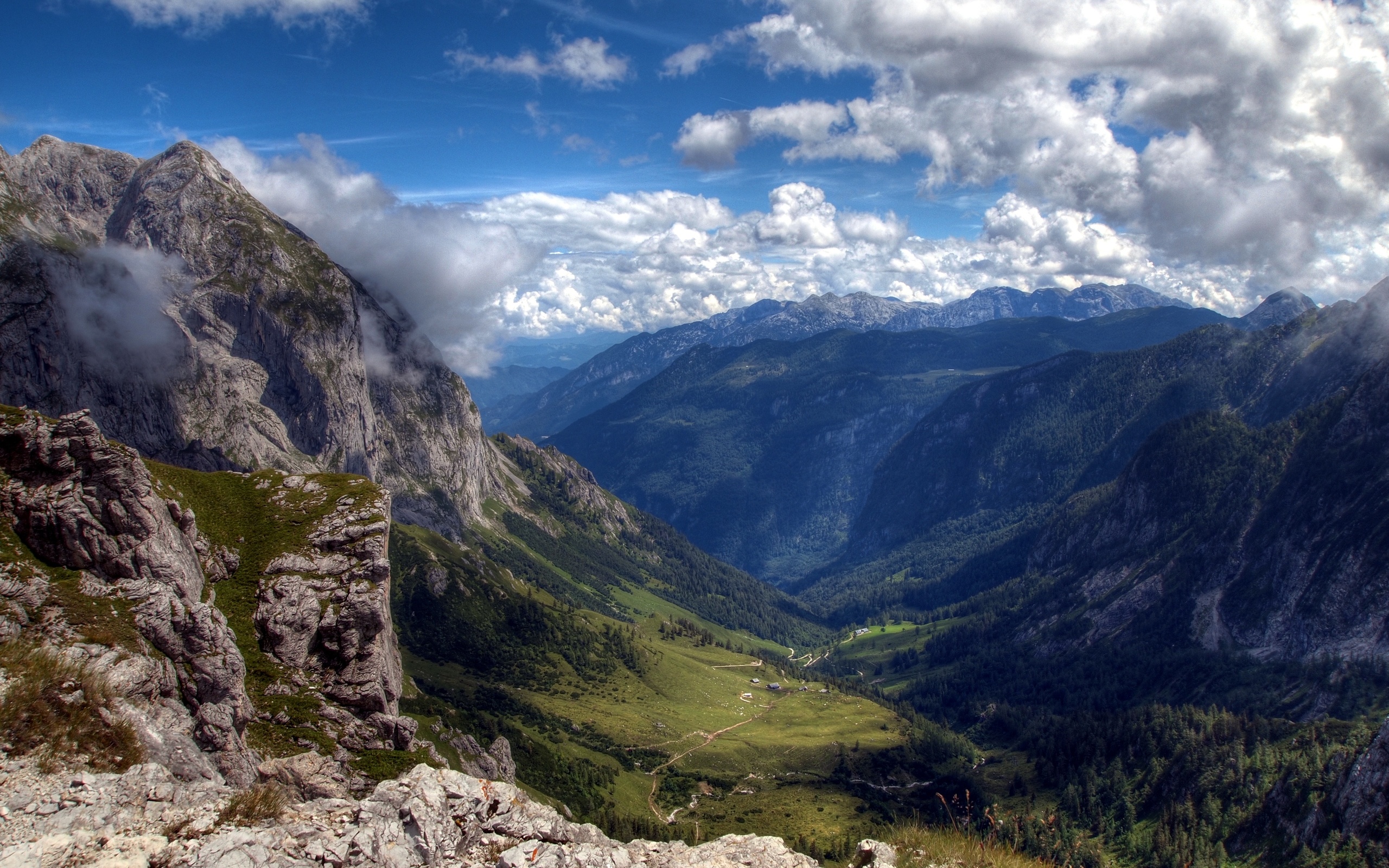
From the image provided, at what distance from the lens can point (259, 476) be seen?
89.0 m

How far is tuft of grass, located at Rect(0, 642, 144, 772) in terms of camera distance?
87.4 ft

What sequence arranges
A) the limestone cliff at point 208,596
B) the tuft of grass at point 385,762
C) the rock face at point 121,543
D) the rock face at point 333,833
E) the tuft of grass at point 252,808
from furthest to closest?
the tuft of grass at point 385,762
the rock face at point 121,543
the limestone cliff at point 208,596
the tuft of grass at point 252,808
the rock face at point 333,833

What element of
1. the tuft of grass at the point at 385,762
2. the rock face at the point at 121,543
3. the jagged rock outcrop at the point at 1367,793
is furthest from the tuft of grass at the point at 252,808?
the jagged rock outcrop at the point at 1367,793

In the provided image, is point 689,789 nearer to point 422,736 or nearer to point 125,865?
point 422,736

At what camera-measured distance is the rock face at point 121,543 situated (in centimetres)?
4759

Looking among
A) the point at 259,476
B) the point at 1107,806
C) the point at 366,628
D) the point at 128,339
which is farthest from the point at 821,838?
the point at 128,339

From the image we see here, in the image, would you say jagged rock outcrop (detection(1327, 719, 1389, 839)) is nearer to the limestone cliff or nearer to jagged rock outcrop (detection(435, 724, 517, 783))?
jagged rock outcrop (detection(435, 724, 517, 783))

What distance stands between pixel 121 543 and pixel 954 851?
57.2 metres

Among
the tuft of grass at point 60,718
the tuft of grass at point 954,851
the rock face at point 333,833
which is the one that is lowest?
the tuft of grass at point 954,851

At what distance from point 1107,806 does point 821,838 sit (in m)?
87.6

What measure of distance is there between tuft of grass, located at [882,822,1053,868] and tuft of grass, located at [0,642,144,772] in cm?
2970

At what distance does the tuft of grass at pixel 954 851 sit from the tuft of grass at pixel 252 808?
71.8ft

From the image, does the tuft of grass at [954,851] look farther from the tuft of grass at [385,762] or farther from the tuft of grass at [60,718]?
the tuft of grass at [385,762]

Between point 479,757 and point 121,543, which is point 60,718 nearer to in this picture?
point 121,543
